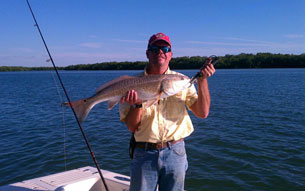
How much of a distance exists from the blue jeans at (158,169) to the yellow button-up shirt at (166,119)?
0.16m

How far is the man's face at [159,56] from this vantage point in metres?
3.32

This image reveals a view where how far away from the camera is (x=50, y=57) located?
5.88 meters

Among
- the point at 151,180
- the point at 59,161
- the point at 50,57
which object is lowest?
the point at 59,161

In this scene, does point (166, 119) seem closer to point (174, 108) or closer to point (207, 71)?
point (174, 108)

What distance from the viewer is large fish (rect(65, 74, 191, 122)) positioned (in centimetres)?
346

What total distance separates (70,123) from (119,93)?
508 inches

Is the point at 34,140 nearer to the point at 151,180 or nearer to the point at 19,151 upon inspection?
the point at 19,151

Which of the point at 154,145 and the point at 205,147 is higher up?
the point at 154,145

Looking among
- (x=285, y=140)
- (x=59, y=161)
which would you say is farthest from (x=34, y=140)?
(x=285, y=140)

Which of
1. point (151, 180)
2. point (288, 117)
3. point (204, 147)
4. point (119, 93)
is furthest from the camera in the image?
point (288, 117)

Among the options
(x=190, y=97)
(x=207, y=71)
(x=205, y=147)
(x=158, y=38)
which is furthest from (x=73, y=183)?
(x=205, y=147)

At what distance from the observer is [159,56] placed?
Answer: 336cm

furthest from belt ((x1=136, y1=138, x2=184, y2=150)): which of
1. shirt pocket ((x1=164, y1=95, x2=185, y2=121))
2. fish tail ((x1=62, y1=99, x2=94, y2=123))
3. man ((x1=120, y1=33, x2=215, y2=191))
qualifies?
fish tail ((x1=62, y1=99, x2=94, y2=123))

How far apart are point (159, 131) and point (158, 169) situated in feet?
1.58
